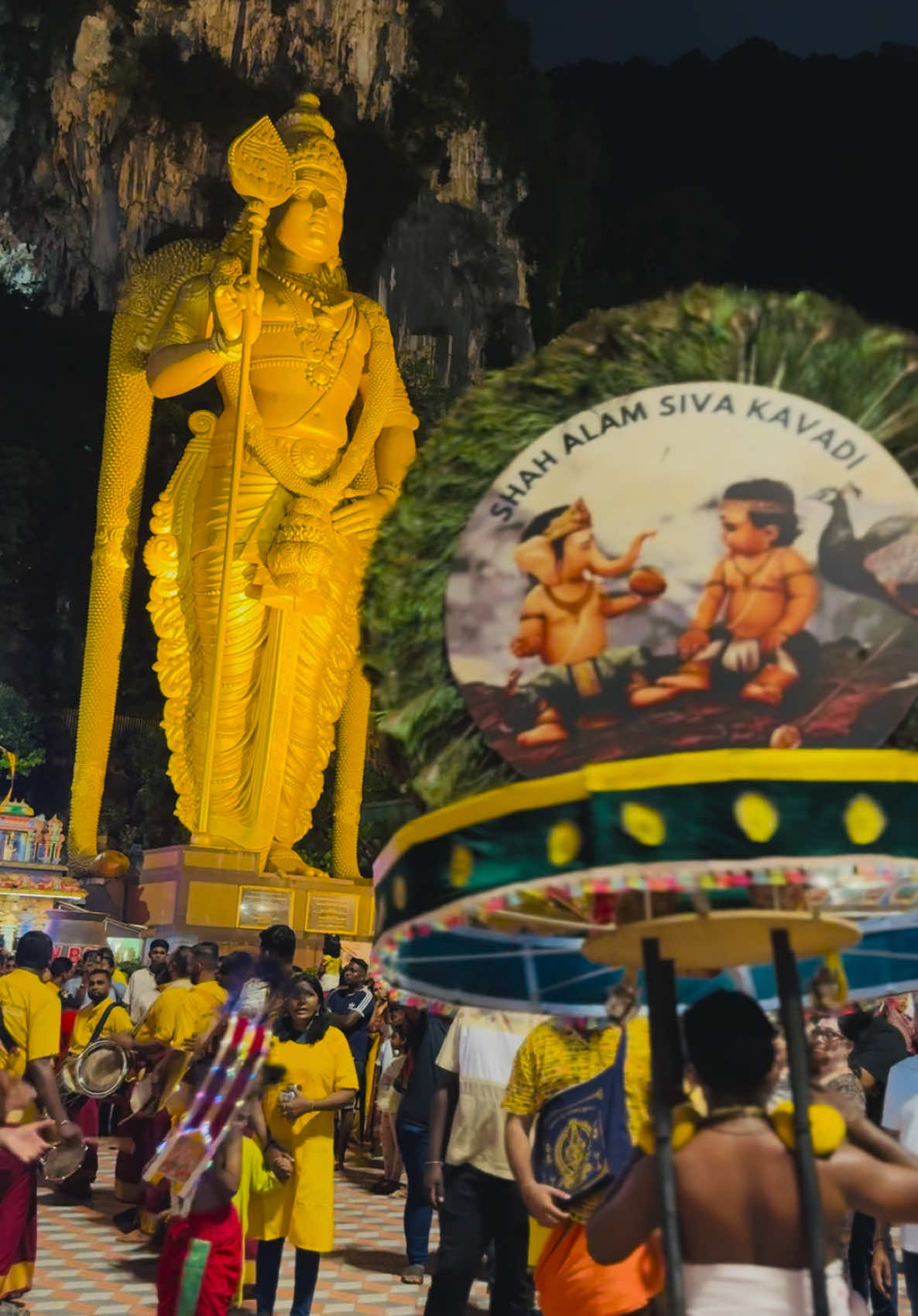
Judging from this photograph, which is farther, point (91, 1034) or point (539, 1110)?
point (91, 1034)

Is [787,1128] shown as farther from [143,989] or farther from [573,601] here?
[143,989]

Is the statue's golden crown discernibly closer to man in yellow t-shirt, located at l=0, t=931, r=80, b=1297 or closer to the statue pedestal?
the statue pedestal

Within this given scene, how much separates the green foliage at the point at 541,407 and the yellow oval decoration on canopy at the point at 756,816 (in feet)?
1.67

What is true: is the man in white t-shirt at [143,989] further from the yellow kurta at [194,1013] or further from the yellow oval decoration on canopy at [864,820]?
the yellow oval decoration on canopy at [864,820]

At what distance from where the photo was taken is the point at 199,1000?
6805 mm

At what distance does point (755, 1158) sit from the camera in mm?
2432

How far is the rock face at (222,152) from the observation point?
26.9 m

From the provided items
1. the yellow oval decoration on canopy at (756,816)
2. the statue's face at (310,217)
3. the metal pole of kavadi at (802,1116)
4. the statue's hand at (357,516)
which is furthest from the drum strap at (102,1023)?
the statue's face at (310,217)

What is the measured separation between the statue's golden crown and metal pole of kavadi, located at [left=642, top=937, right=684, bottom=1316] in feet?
39.1

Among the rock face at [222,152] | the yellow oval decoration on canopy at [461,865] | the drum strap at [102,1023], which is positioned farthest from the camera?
the rock face at [222,152]

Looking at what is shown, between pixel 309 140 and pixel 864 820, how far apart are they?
1243 centimetres

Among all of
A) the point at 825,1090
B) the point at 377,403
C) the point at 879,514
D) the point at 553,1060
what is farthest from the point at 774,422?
the point at 377,403

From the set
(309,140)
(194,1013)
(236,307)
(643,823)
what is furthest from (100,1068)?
(309,140)

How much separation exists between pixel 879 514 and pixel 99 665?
41.0ft
